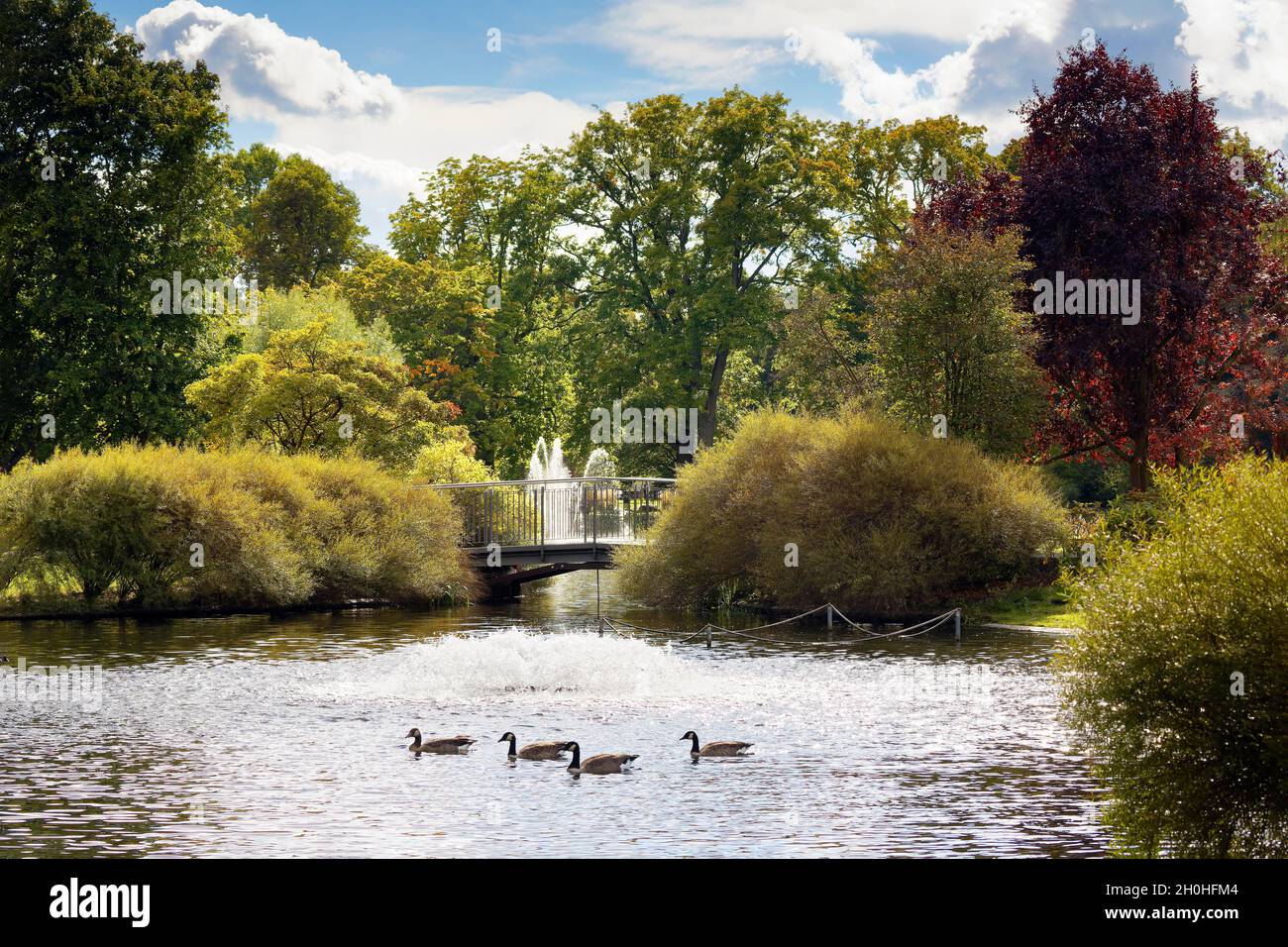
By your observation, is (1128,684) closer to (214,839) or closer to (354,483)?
(214,839)

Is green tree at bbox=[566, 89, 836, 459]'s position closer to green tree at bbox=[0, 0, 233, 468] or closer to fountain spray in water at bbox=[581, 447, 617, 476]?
fountain spray in water at bbox=[581, 447, 617, 476]

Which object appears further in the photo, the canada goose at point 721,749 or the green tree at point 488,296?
the green tree at point 488,296

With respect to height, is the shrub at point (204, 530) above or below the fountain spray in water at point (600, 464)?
below

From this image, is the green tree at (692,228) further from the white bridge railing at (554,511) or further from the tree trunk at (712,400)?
the white bridge railing at (554,511)

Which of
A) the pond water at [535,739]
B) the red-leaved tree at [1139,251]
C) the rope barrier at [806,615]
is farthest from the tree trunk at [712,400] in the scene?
the pond water at [535,739]

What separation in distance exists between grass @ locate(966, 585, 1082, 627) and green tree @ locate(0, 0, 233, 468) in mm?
26910

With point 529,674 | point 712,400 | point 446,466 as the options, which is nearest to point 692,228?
point 712,400

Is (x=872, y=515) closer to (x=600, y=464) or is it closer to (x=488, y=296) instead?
(x=600, y=464)

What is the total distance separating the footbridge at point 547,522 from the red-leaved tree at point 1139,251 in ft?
37.0

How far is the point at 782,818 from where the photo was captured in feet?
47.1

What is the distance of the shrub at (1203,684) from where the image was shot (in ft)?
33.6

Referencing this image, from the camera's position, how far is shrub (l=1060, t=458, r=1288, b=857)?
10.2 metres

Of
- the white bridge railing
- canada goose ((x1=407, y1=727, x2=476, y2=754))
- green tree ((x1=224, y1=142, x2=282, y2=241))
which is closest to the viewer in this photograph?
canada goose ((x1=407, y1=727, x2=476, y2=754))

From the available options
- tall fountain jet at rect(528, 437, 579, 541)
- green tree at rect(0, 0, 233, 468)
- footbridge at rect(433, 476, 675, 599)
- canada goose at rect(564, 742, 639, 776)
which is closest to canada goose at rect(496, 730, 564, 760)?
canada goose at rect(564, 742, 639, 776)
